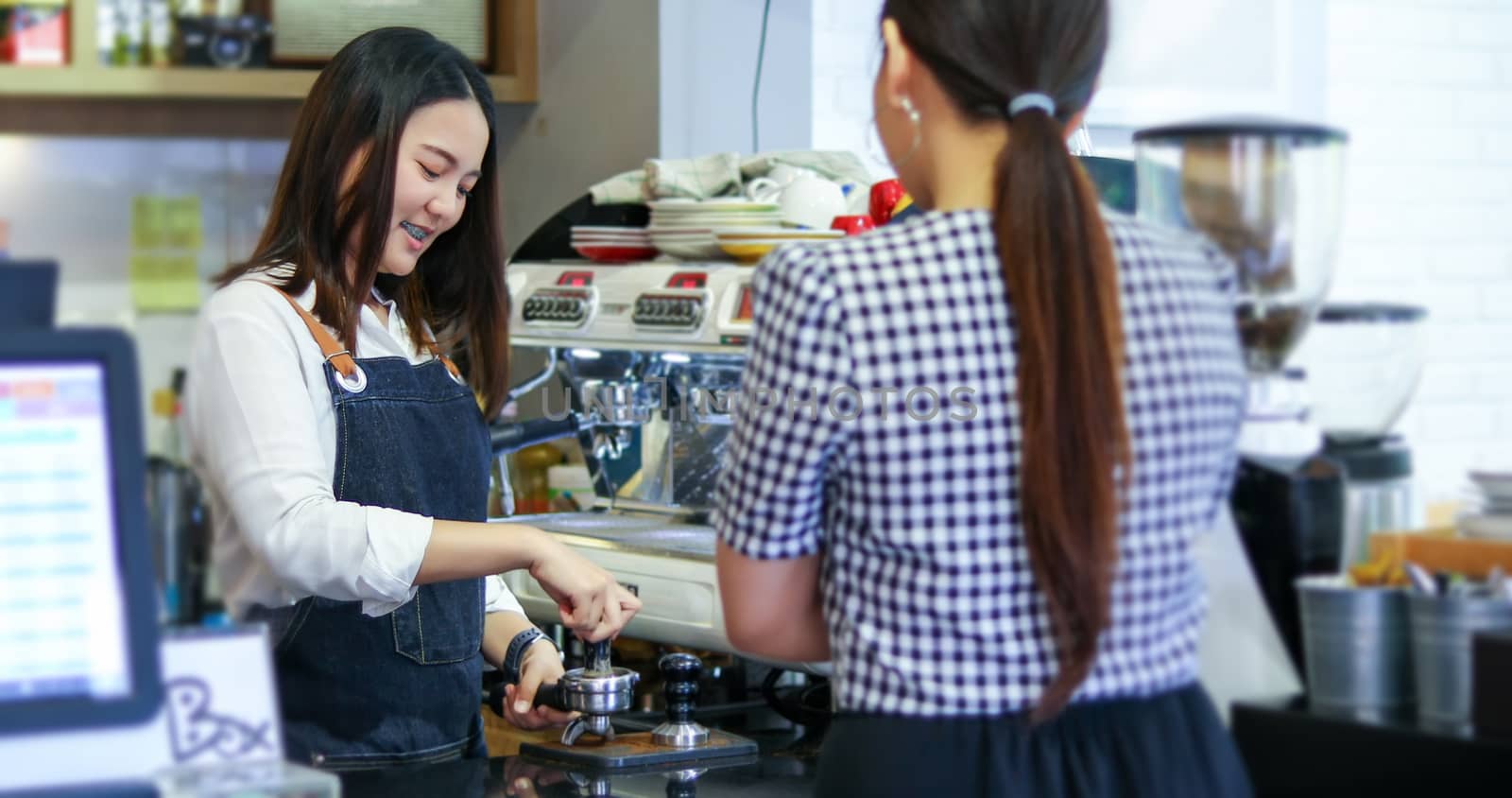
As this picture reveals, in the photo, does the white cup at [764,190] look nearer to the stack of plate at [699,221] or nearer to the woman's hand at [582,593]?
the stack of plate at [699,221]

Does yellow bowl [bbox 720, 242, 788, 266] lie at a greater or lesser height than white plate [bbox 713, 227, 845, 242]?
lesser

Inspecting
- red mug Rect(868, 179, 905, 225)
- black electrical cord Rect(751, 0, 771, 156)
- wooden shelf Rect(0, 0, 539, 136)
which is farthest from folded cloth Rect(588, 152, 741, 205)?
wooden shelf Rect(0, 0, 539, 136)

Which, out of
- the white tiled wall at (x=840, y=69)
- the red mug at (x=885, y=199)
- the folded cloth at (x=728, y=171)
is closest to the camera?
the red mug at (x=885, y=199)

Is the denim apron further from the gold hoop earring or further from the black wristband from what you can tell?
the gold hoop earring

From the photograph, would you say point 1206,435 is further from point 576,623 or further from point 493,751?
point 493,751

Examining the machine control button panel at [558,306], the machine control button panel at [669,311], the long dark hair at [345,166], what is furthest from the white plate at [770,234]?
the long dark hair at [345,166]

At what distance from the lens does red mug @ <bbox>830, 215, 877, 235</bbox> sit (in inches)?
88.0

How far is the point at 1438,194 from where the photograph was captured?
7.54 ft

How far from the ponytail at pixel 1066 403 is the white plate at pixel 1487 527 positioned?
29 centimetres

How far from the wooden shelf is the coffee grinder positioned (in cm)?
226

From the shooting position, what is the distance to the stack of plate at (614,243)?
2.57 m

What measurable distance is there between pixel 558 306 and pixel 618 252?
158 millimetres

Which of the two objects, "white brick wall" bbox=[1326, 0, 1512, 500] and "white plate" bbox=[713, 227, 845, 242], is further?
"white plate" bbox=[713, 227, 845, 242]

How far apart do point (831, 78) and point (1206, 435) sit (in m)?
2.16
